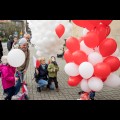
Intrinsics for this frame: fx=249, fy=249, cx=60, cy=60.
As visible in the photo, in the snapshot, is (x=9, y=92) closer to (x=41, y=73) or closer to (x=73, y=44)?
(x=41, y=73)

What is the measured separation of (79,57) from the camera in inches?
195

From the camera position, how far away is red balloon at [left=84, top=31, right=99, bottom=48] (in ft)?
15.6

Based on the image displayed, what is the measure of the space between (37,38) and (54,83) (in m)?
1.46

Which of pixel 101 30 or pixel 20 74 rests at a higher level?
pixel 101 30

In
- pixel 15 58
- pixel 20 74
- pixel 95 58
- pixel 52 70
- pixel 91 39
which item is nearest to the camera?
pixel 91 39

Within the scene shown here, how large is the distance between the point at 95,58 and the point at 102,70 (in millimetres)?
279

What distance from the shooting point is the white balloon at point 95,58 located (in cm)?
488

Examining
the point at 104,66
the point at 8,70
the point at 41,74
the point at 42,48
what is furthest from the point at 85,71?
the point at 42,48

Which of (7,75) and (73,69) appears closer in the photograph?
(73,69)

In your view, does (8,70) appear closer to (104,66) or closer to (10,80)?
(10,80)

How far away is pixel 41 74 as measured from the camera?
7020 mm

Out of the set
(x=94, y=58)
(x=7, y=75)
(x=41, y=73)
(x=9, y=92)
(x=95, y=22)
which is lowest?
(x=9, y=92)

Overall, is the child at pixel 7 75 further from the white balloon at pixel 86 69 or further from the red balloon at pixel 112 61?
the red balloon at pixel 112 61

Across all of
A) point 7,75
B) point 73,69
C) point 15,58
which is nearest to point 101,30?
point 73,69
